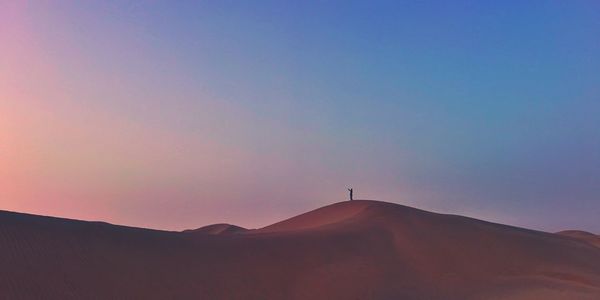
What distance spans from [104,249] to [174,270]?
1990mm

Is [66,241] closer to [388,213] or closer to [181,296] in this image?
[181,296]

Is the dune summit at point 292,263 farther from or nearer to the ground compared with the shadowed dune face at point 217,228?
nearer to the ground

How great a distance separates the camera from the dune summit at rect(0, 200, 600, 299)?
14.3 m

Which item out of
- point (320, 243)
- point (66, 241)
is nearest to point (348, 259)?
point (320, 243)

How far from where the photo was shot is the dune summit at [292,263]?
14273mm

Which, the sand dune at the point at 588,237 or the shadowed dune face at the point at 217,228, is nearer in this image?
the sand dune at the point at 588,237

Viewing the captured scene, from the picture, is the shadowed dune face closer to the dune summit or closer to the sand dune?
the dune summit

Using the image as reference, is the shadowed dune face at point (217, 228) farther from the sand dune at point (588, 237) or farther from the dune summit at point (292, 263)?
the sand dune at point (588, 237)

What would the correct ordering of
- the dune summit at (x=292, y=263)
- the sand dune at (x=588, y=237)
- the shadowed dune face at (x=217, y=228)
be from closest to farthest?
the dune summit at (x=292, y=263) → the sand dune at (x=588, y=237) → the shadowed dune face at (x=217, y=228)

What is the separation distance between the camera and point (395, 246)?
2183cm

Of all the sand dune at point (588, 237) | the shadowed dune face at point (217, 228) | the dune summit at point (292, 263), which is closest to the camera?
the dune summit at point (292, 263)

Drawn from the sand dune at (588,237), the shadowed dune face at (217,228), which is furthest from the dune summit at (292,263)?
the shadowed dune face at (217,228)

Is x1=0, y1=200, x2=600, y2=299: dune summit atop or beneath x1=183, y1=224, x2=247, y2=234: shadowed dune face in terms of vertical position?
beneath

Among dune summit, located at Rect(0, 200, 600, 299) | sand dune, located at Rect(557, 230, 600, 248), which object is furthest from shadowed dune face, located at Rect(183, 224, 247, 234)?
sand dune, located at Rect(557, 230, 600, 248)
